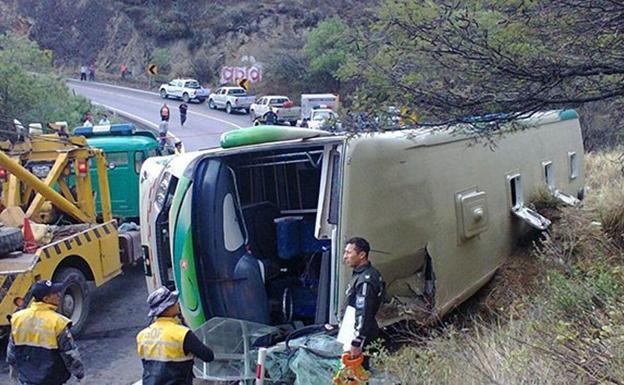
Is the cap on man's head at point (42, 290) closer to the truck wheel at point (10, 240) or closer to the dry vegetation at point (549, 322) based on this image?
the dry vegetation at point (549, 322)

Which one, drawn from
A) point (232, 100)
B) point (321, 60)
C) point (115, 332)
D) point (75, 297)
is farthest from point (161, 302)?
point (321, 60)

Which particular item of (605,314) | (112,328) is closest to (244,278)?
(605,314)

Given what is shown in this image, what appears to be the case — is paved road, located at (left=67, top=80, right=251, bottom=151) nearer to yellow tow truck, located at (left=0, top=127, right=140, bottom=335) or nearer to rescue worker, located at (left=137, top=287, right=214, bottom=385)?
yellow tow truck, located at (left=0, top=127, right=140, bottom=335)

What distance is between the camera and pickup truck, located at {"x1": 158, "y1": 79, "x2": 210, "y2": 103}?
4612 cm

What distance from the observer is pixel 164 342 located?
16.0ft

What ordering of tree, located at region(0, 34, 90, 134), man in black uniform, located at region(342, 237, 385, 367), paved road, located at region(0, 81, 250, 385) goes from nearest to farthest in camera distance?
man in black uniform, located at region(342, 237, 385, 367), paved road, located at region(0, 81, 250, 385), tree, located at region(0, 34, 90, 134)

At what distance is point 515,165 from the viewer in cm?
775

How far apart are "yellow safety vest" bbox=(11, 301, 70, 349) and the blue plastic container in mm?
2222

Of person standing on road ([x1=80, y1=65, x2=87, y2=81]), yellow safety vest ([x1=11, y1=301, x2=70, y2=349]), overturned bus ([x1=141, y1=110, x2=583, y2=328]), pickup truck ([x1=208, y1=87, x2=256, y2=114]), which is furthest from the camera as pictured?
person standing on road ([x1=80, y1=65, x2=87, y2=81])

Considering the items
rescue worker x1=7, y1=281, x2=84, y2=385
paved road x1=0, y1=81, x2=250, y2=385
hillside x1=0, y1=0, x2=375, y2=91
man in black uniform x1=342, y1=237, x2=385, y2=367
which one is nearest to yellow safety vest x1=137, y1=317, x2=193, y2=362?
rescue worker x1=7, y1=281, x2=84, y2=385

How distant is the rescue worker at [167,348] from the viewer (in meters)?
4.89

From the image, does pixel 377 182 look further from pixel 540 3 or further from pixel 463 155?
pixel 540 3

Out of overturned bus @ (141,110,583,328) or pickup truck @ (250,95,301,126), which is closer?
overturned bus @ (141,110,583,328)

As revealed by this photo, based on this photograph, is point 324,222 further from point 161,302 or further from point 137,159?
point 137,159
